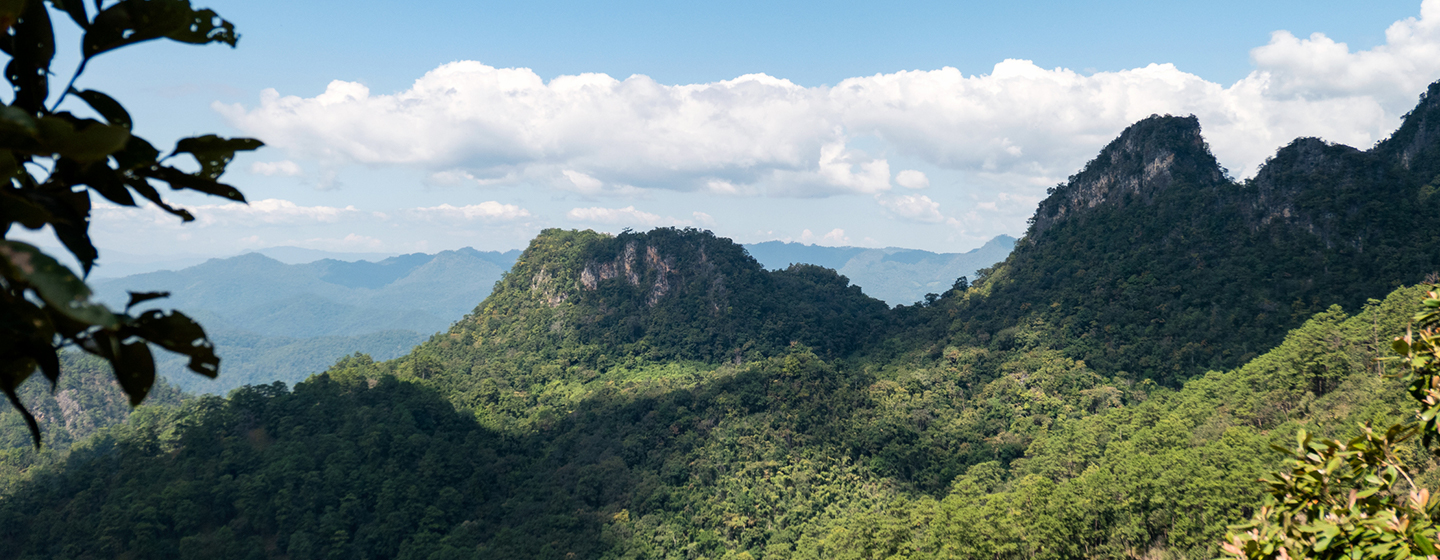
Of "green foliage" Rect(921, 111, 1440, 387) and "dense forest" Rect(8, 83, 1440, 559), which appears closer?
"dense forest" Rect(8, 83, 1440, 559)

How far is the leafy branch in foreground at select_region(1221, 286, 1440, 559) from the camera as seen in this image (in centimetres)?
378

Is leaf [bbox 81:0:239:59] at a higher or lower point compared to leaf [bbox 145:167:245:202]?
higher

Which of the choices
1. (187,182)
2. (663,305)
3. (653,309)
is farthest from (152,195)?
(653,309)

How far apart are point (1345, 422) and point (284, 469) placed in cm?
5267

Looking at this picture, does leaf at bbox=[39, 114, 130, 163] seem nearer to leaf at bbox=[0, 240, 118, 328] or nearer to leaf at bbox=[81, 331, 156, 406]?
leaf at bbox=[0, 240, 118, 328]

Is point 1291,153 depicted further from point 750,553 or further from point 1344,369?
point 750,553

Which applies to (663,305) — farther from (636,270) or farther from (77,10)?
(77,10)

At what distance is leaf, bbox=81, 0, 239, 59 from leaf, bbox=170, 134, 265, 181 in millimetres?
307

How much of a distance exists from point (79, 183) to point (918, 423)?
2047 inches

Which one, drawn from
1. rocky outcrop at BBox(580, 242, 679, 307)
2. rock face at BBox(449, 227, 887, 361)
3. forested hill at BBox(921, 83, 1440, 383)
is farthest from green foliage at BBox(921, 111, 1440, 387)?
rocky outcrop at BBox(580, 242, 679, 307)

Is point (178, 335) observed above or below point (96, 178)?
below

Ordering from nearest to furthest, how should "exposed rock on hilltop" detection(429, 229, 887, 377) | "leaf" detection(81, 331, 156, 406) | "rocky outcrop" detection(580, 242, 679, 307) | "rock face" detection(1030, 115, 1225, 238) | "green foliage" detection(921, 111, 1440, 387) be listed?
1. "leaf" detection(81, 331, 156, 406)
2. "green foliage" detection(921, 111, 1440, 387)
3. "rock face" detection(1030, 115, 1225, 238)
4. "exposed rock on hilltop" detection(429, 229, 887, 377)
5. "rocky outcrop" detection(580, 242, 679, 307)

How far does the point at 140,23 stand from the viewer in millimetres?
1773

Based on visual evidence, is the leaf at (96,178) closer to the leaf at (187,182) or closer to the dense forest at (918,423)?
the leaf at (187,182)
